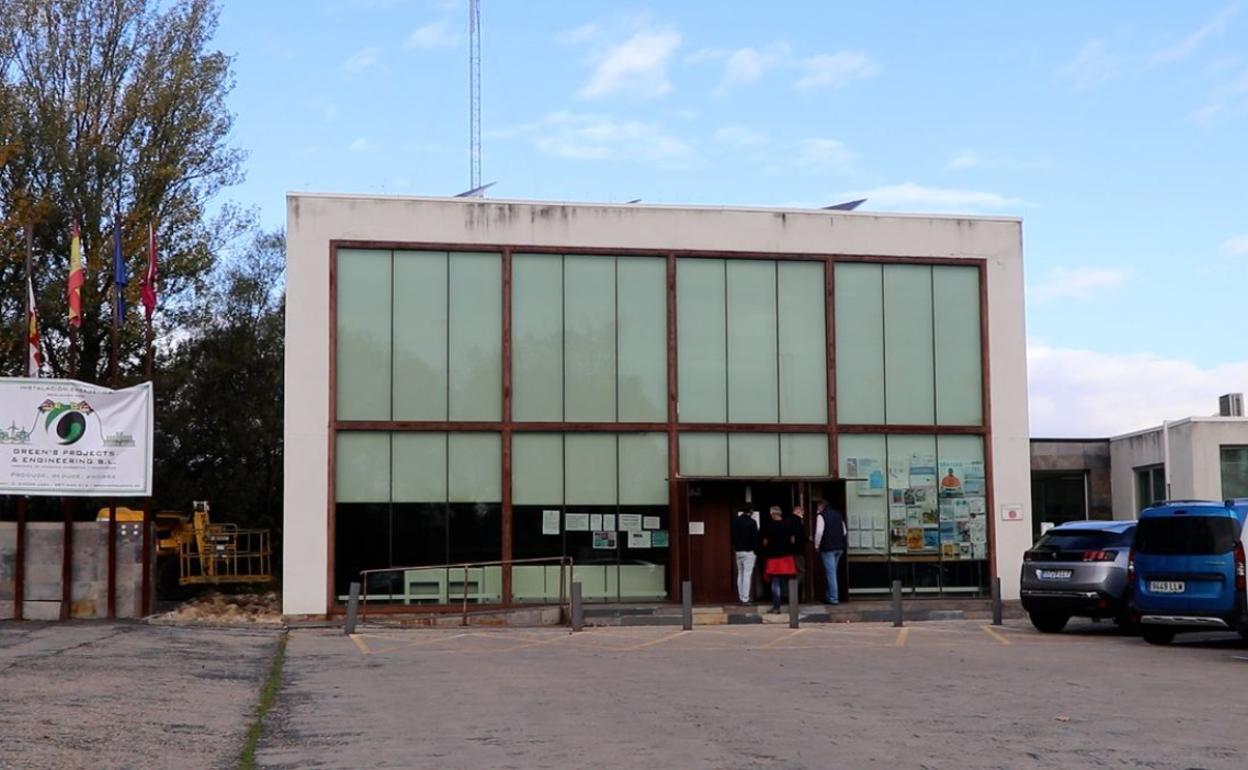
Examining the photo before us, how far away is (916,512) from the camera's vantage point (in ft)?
91.3

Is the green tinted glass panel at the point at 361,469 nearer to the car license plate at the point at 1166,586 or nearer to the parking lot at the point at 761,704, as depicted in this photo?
the parking lot at the point at 761,704

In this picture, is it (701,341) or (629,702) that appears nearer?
(629,702)

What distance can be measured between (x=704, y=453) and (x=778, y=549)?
314 centimetres

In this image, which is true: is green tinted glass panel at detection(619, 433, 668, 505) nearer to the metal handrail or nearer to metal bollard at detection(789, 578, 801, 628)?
the metal handrail

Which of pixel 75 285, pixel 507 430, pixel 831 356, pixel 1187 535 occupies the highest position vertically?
pixel 75 285

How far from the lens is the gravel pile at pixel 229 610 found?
2541 cm

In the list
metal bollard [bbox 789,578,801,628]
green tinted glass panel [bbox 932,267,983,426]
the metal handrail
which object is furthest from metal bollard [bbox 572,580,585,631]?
green tinted glass panel [bbox 932,267,983,426]

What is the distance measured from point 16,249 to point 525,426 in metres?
13.9

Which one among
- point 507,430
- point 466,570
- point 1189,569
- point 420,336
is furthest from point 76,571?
point 1189,569

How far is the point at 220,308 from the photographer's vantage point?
38938 millimetres

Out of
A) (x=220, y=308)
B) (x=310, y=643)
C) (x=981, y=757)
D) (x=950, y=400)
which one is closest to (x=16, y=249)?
(x=220, y=308)

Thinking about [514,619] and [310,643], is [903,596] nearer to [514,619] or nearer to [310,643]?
[514,619]

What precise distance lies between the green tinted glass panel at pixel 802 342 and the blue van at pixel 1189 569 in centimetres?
864

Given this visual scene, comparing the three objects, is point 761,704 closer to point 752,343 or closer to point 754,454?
point 754,454
